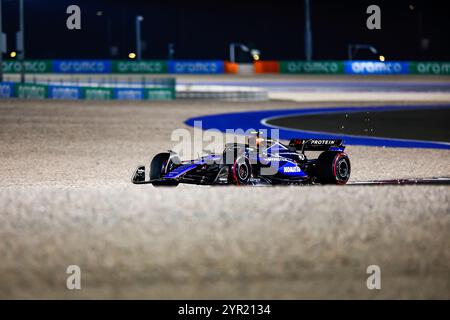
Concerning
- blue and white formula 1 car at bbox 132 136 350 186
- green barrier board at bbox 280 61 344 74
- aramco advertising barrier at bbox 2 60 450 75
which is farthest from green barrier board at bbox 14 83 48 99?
green barrier board at bbox 280 61 344 74

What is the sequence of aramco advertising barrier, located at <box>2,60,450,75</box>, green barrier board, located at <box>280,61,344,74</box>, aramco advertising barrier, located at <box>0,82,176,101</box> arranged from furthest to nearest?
green barrier board, located at <box>280,61,344,74</box>
aramco advertising barrier, located at <box>2,60,450,75</box>
aramco advertising barrier, located at <box>0,82,176,101</box>

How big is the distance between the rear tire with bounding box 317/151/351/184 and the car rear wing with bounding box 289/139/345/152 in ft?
0.69

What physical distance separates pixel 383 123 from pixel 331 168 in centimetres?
1176

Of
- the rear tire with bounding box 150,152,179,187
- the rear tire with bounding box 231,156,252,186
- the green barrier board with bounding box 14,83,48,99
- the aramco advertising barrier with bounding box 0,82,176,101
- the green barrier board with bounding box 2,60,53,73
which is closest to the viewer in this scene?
the rear tire with bounding box 231,156,252,186

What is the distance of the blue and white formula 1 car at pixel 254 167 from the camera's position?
11102 mm

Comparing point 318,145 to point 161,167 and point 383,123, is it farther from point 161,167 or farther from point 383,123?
point 383,123

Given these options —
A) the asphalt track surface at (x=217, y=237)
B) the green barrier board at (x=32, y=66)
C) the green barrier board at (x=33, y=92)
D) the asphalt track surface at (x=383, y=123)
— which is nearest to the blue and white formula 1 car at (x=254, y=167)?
the asphalt track surface at (x=217, y=237)

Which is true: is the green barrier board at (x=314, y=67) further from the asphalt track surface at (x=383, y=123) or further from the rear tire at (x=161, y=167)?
the rear tire at (x=161, y=167)

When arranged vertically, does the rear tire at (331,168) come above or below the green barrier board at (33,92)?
below

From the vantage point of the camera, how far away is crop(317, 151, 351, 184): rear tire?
37.7 ft

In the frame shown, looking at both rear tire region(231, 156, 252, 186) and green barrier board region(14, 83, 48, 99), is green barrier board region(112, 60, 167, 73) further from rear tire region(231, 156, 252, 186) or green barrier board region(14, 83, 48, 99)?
rear tire region(231, 156, 252, 186)
